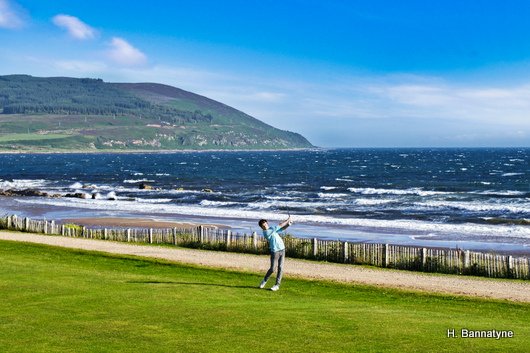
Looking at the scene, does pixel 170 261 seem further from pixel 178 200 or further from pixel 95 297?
pixel 178 200

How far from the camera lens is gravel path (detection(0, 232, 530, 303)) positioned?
2481 centimetres

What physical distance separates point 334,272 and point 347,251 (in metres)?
3.62

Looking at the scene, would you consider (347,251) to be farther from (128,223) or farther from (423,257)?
(128,223)

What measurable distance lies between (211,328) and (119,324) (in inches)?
84.6

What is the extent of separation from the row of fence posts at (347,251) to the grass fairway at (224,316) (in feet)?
21.2

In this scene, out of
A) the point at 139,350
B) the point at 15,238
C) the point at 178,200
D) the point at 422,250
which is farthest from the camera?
the point at 178,200

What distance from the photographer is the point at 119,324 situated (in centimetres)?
1511

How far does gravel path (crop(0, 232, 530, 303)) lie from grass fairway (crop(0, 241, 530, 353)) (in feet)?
6.04

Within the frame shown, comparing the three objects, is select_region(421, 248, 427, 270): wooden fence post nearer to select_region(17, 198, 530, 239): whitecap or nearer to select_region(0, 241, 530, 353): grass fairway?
select_region(0, 241, 530, 353): grass fairway

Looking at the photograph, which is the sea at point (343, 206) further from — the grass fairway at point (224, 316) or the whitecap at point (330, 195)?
the grass fairway at point (224, 316)

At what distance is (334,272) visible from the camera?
28688 millimetres

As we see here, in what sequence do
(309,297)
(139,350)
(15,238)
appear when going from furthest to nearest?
(15,238) < (309,297) < (139,350)

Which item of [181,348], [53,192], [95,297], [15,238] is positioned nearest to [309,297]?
[95,297]

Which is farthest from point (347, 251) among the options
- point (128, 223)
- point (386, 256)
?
point (128, 223)
